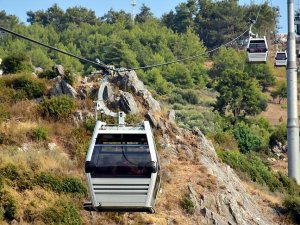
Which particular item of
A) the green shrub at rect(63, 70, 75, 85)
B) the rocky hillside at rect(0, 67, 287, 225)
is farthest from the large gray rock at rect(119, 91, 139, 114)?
the green shrub at rect(63, 70, 75, 85)

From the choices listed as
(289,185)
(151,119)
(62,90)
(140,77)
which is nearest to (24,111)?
(62,90)

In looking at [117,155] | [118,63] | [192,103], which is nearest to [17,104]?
[117,155]

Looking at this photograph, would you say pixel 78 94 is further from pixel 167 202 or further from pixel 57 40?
pixel 57 40

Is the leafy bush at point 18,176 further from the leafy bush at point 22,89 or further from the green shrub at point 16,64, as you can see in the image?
the green shrub at point 16,64

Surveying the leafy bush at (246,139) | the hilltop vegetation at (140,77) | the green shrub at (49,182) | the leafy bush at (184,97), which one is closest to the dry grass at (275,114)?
the hilltop vegetation at (140,77)

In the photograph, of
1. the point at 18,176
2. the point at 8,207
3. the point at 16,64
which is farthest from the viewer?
the point at 16,64

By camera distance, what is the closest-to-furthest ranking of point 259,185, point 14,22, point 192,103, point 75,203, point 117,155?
point 117,155, point 75,203, point 259,185, point 192,103, point 14,22

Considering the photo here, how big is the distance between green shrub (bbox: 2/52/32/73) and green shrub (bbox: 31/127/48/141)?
9232 millimetres

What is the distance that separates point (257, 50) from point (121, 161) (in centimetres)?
1706

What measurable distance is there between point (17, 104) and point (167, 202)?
26.9ft

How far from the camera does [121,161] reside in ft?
47.7

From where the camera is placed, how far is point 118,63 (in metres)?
88.7

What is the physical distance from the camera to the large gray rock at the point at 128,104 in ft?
89.8

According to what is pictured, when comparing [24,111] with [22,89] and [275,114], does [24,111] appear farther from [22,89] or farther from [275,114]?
[275,114]
